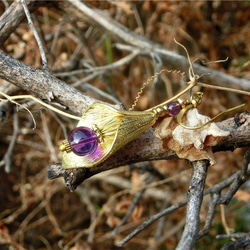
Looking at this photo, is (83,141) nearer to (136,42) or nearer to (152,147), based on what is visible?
(152,147)

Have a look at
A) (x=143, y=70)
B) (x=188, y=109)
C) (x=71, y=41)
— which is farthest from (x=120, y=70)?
(x=188, y=109)

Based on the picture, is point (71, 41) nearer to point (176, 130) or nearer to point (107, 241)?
point (107, 241)

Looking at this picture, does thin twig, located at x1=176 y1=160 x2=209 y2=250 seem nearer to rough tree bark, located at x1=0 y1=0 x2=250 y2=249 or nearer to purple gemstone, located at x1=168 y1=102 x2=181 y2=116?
rough tree bark, located at x1=0 y1=0 x2=250 y2=249

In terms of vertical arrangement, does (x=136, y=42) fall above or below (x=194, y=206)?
above

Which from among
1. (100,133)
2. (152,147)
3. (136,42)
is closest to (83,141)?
(100,133)

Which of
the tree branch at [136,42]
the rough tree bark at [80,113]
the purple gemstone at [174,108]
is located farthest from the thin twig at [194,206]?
the tree branch at [136,42]

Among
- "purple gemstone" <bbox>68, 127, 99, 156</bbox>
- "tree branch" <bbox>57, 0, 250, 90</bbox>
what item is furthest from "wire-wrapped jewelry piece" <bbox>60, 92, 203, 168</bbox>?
"tree branch" <bbox>57, 0, 250, 90</bbox>
